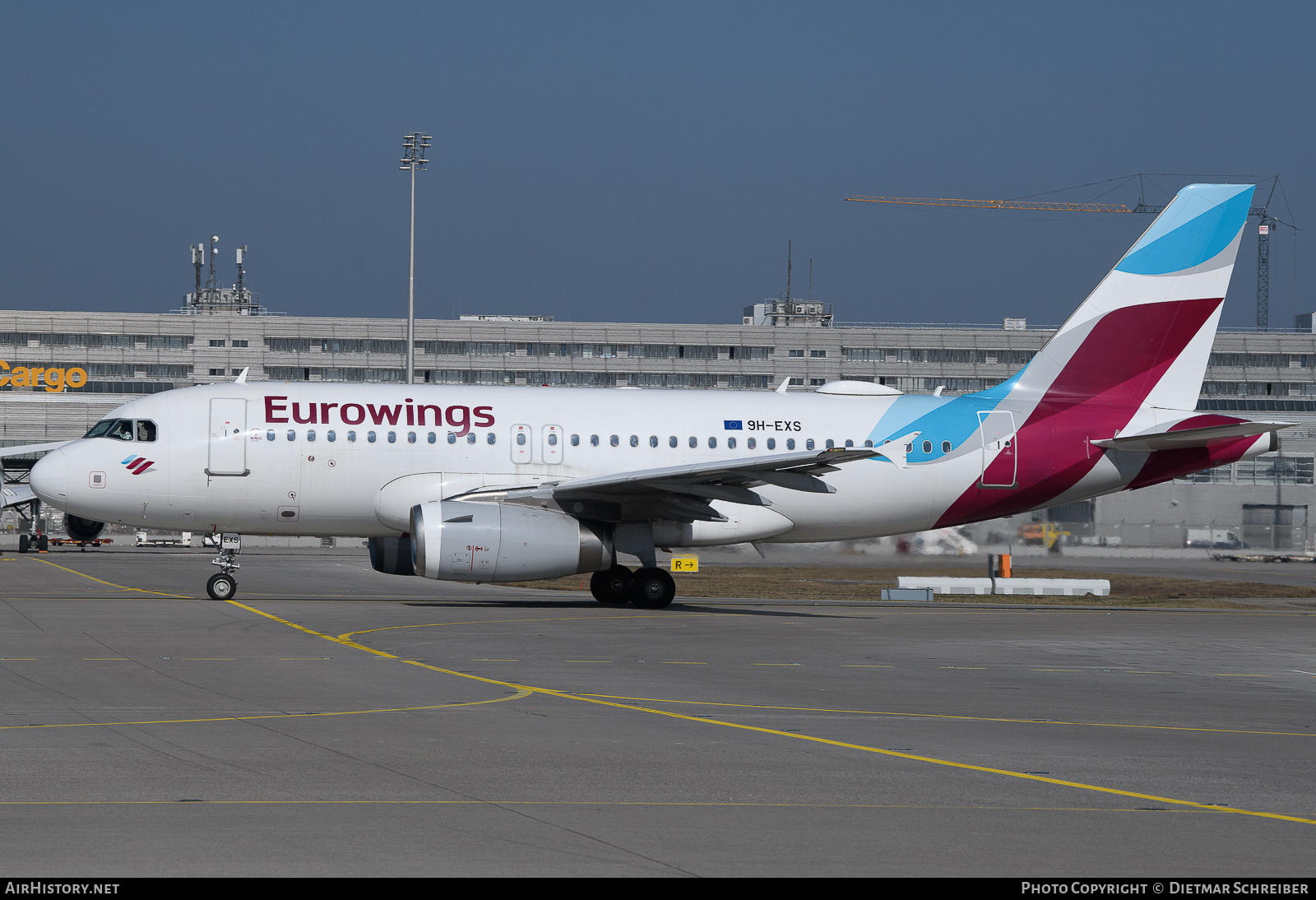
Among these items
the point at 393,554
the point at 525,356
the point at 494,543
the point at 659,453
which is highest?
the point at 525,356

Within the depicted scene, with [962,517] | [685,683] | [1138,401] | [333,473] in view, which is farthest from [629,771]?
[1138,401]

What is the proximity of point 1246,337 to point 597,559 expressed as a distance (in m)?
116

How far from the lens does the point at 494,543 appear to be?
2511cm

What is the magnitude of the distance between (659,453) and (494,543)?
5.16 m

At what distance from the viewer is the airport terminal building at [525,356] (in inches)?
4523

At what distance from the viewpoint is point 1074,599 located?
117ft

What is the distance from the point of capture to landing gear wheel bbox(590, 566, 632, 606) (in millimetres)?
28875

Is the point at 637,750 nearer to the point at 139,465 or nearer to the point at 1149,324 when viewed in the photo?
the point at 139,465

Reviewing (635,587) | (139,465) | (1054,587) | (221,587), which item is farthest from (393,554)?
(1054,587)

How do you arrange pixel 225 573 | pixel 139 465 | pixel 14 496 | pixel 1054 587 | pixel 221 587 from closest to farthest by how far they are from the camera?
pixel 139 465, pixel 221 587, pixel 225 573, pixel 1054 587, pixel 14 496

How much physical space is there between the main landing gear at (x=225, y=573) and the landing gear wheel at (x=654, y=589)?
8264 millimetres

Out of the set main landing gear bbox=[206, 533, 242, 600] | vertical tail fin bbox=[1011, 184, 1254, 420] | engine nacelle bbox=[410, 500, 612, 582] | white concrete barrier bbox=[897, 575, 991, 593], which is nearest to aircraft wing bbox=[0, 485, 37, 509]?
main landing gear bbox=[206, 533, 242, 600]

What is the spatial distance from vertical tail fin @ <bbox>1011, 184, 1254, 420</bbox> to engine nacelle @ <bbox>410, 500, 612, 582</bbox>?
1145 centimetres
